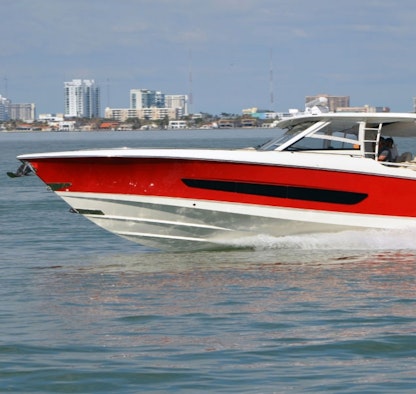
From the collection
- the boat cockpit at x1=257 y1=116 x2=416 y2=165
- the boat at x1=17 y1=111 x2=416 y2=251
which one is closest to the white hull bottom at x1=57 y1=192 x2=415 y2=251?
the boat at x1=17 y1=111 x2=416 y2=251

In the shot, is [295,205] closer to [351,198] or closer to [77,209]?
[351,198]

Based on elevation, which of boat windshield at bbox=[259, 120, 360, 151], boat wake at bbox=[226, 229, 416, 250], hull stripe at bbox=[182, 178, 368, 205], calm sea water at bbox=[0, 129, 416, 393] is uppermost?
boat windshield at bbox=[259, 120, 360, 151]

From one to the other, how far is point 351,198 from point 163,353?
560 cm

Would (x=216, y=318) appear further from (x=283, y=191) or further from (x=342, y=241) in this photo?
(x=342, y=241)

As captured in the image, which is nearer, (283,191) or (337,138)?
Answer: (283,191)

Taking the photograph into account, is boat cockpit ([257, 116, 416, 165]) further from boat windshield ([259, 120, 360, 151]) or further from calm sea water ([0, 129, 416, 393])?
calm sea water ([0, 129, 416, 393])

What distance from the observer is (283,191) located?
1462cm

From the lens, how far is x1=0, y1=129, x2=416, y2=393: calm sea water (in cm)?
912

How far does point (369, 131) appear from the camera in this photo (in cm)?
1513

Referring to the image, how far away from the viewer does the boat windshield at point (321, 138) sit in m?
14.8

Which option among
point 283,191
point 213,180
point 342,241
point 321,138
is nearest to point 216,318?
point 213,180

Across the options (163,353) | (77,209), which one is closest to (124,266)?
(77,209)

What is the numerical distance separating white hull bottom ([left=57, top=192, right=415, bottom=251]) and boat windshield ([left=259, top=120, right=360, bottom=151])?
847 mm

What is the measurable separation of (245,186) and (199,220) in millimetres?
771
